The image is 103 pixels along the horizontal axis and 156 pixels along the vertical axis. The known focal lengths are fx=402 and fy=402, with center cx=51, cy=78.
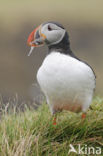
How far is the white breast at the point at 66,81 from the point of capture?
488 centimetres

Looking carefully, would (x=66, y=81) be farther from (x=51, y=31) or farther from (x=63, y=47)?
(x=51, y=31)

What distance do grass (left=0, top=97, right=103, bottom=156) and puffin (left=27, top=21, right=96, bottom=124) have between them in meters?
0.22

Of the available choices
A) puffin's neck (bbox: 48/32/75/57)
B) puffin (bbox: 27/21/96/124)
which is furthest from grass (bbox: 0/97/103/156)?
puffin's neck (bbox: 48/32/75/57)

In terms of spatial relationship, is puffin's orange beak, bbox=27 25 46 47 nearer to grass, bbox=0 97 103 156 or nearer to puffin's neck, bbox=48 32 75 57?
puffin's neck, bbox=48 32 75 57

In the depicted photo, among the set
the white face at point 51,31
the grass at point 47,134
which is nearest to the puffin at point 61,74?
the white face at point 51,31

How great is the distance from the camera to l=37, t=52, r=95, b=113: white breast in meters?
4.88

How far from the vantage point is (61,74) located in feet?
15.9

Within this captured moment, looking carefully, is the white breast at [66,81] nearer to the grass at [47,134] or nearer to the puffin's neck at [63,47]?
the puffin's neck at [63,47]

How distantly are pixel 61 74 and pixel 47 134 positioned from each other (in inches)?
32.5

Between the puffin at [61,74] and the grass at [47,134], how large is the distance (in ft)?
0.74

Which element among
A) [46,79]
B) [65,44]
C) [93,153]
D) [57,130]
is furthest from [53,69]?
[93,153]

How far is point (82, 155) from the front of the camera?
4773mm

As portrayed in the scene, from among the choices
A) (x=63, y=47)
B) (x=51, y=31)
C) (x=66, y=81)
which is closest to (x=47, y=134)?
(x=66, y=81)

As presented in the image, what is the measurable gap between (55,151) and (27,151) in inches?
14.9
